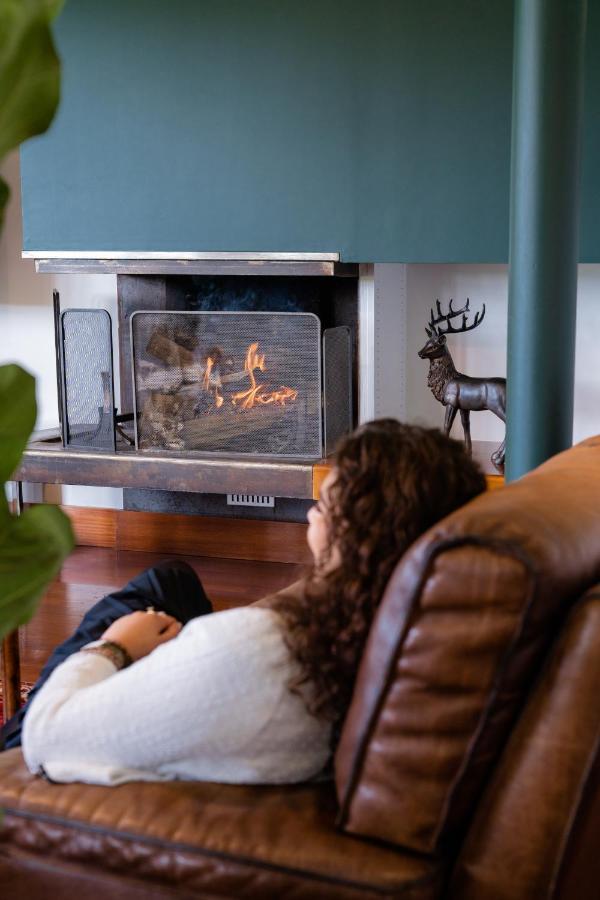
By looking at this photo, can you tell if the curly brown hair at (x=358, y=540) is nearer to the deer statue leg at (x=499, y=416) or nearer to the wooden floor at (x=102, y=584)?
the wooden floor at (x=102, y=584)

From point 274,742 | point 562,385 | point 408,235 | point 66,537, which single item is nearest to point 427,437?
→ point 274,742

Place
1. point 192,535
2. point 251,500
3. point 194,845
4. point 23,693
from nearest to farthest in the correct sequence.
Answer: point 194,845 < point 23,693 < point 251,500 < point 192,535

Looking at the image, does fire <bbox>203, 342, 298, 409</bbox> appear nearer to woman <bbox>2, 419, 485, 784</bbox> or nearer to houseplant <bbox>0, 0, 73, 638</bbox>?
woman <bbox>2, 419, 485, 784</bbox>

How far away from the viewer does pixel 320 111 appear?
4.02 m

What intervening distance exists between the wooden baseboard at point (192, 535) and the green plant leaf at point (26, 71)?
13.6 ft

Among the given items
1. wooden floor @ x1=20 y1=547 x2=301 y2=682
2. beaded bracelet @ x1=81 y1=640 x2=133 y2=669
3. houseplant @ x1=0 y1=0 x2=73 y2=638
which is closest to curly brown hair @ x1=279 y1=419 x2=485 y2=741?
beaded bracelet @ x1=81 y1=640 x2=133 y2=669

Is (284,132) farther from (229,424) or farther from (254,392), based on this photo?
(229,424)

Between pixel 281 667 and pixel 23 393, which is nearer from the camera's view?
pixel 23 393

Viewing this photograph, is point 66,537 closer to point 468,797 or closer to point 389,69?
point 468,797

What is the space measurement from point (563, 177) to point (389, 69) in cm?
137

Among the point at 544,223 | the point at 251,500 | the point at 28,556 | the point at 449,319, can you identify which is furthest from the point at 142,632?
the point at 251,500

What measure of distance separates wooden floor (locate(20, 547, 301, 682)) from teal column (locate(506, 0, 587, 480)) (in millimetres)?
1483

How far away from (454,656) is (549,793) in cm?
18

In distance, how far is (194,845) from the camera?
1.29 m
